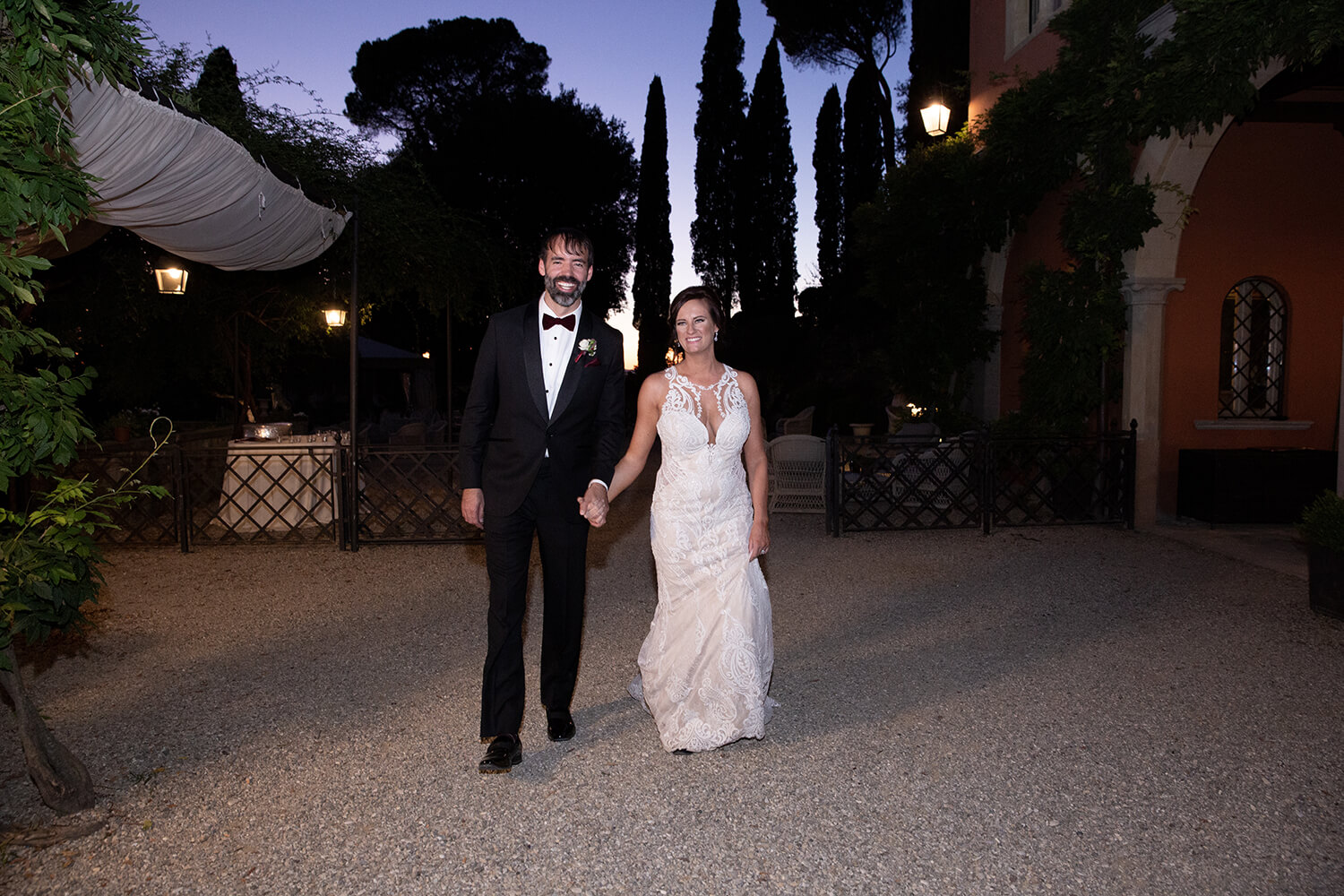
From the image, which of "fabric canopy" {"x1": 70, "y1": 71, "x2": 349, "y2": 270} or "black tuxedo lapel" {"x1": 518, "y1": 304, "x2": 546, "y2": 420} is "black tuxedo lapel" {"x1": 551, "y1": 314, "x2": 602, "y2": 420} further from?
"fabric canopy" {"x1": 70, "y1": 71, "x2": 349, "y2": 270}

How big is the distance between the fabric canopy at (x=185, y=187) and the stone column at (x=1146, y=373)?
7.88 metres

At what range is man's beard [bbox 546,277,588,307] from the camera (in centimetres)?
345

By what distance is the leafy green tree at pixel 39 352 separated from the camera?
2.50 meters

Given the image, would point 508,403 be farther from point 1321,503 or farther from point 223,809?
point 1321,503

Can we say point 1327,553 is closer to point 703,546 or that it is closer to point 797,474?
point 703,546

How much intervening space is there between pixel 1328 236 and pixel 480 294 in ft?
37.6

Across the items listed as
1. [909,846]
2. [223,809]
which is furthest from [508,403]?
[909,846]

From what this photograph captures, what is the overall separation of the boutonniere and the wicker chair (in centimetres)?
623

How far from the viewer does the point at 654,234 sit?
34438 mm

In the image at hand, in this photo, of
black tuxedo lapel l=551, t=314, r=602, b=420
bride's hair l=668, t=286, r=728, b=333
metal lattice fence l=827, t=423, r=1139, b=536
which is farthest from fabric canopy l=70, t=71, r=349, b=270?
metal lattice fence l=827, t=423, r=1139, b=536

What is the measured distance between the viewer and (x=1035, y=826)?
3031 millimetres

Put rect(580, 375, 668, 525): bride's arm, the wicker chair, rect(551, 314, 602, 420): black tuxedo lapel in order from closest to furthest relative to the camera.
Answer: rect(551, 314, 602, 420): black tuxedo lapel
rect(580, 375, 668, 525): bride's arm
the wicker chair

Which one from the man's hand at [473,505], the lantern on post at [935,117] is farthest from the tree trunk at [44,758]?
the lantern on post at [935,117]

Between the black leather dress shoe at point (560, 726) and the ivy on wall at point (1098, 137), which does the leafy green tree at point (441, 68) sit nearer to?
the ivy on wall at point (1098, 137)
